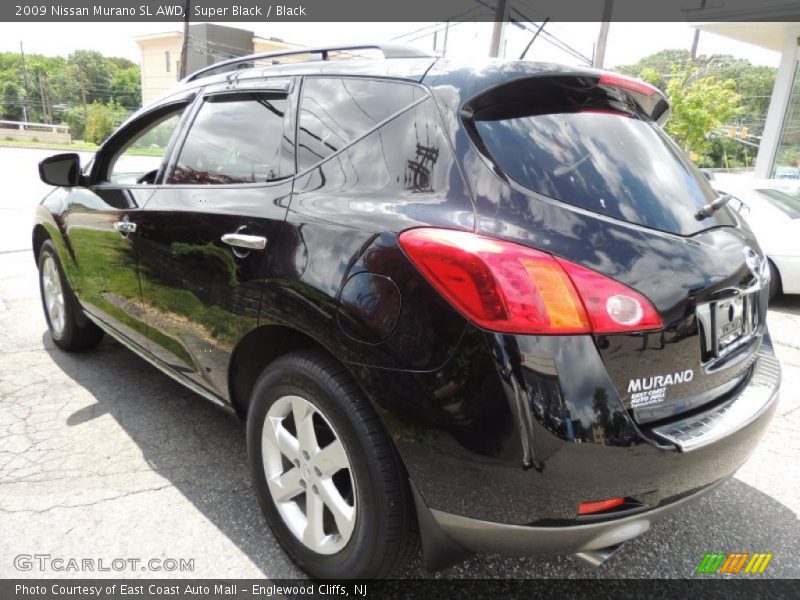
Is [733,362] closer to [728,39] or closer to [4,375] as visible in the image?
[4,375]

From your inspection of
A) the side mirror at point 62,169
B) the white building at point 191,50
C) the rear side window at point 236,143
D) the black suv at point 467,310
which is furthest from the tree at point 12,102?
the black suv at point 467,310

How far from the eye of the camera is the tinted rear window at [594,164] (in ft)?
5.58

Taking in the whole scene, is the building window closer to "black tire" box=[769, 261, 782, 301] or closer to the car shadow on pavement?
"black tire" box=[769, 261, 782, 301]

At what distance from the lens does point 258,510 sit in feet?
8.18

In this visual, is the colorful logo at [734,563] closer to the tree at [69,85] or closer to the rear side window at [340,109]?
the rear side window at [340,109]

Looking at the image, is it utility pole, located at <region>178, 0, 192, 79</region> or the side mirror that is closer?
the side mirror

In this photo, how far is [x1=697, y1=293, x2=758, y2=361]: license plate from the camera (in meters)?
1.74

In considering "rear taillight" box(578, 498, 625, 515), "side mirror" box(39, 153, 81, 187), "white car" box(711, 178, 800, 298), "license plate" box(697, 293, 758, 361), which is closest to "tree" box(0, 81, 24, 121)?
"side mirror" box(39, 153, 81, 187)

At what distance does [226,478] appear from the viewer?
271 centimetres

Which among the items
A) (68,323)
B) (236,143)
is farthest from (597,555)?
(68,323)

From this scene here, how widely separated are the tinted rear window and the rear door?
815 mm

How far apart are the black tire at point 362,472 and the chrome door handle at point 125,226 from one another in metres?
1.32

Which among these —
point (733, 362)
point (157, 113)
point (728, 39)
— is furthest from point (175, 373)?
point (728, 39)

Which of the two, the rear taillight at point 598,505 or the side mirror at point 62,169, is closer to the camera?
the rear taillight at point 598,505
